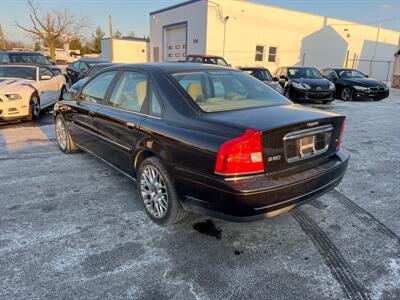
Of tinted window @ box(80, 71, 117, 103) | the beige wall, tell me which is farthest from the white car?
the beige wall

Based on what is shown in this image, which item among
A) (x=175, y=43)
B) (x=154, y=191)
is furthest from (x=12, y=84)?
(x=175, y=43)

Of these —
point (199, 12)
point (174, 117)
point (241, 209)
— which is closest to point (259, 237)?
point (241, 209)

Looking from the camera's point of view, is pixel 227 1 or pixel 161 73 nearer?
pixel 161 73

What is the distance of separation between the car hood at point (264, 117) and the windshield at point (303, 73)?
10876 mm

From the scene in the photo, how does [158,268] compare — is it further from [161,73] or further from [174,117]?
[161,73]

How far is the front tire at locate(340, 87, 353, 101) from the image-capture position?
1326 cm

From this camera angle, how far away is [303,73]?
43.1 ft

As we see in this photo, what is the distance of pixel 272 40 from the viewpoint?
22109 mm

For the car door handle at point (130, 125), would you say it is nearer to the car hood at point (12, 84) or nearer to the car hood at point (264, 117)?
the car hood at point (264, 117)

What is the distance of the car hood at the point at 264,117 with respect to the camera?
2.39 meters

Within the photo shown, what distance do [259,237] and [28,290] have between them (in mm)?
1902

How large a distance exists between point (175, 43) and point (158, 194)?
2197cm

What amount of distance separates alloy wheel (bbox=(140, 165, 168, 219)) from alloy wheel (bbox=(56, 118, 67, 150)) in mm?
2661

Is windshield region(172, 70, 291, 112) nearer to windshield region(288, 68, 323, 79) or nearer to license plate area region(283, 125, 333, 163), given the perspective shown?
license plate area region(283, 125, 333, 163)
